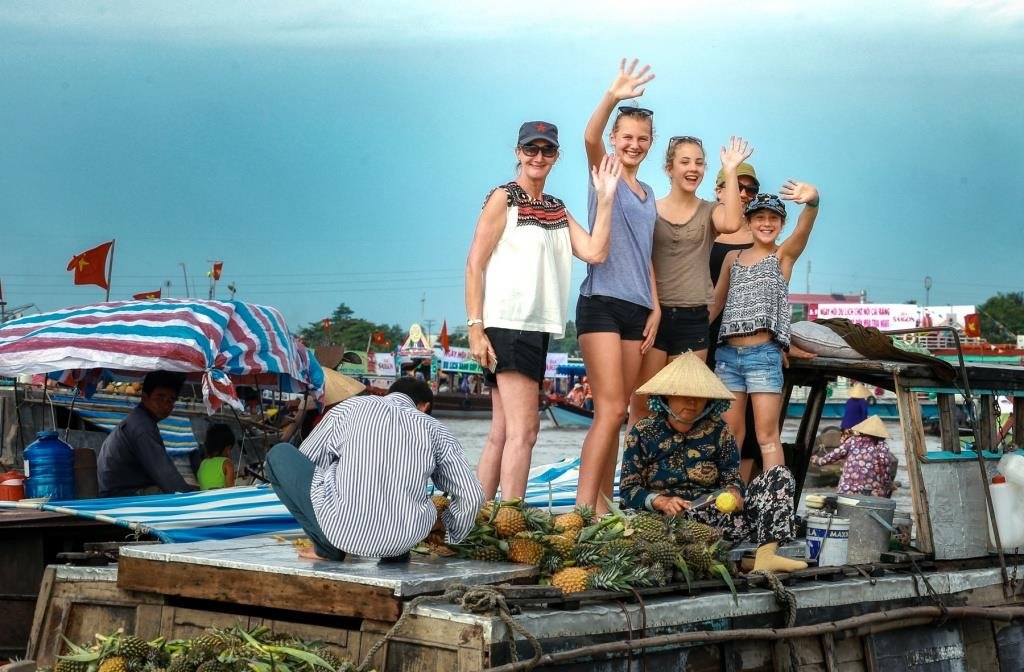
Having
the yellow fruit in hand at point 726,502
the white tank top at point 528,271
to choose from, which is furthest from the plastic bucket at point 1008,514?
the white tank top at point 528,271

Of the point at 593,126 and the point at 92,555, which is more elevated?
the point at 593,126

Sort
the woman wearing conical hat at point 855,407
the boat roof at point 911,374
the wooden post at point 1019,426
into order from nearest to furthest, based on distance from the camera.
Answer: the boat roof at point 911,374
the wooden post at point 1019,426
the woman wearing conical hat at point 855,407

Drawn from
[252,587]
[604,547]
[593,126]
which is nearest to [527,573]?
[604,547]

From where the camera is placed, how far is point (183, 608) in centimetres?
498

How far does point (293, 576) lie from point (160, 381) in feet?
12.9

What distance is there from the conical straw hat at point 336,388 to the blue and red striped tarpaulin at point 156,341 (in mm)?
1312

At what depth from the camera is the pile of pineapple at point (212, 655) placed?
427 centimetres

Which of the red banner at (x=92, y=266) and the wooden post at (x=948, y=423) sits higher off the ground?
the red banner at (x=92, y=266)

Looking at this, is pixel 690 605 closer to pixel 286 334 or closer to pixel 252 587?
pixel 252 587

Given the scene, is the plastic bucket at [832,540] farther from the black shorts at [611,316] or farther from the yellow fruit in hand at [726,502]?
the black shorts at [611,316]

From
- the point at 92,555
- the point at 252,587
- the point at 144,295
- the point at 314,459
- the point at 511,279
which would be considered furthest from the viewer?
the point at 144,295

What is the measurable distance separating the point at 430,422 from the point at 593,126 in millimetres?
2282

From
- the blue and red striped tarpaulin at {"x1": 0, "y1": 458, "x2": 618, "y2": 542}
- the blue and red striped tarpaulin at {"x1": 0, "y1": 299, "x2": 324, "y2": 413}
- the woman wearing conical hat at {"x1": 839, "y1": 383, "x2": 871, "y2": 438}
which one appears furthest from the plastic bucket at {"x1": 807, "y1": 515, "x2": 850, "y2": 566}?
the woman wearing conical hat at {"x1": 839, "y1": 383, "x2": 871, "y2": 438}

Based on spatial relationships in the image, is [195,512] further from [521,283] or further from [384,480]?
[384,480]
